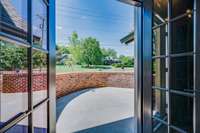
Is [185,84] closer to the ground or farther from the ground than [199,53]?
closer to the ground

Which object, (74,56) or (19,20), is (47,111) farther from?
(74,56)

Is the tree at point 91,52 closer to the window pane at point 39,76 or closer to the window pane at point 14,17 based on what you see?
the window pane at point 39,76

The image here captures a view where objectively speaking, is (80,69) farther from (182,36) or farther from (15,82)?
(15,82)

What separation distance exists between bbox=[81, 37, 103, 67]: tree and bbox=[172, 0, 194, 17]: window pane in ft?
24.9

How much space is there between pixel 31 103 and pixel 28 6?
47 centimetres

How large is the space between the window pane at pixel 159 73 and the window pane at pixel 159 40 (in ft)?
0.23

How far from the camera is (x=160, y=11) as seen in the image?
158cm

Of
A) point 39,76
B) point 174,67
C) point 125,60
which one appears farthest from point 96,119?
point 125,60

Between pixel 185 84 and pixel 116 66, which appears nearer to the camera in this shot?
pixel 185 84

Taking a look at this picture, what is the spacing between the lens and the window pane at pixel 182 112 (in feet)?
3.88

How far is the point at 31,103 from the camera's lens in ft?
3.23

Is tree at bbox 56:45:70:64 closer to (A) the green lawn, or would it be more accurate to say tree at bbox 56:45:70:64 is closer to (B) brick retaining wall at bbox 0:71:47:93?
(A) the green lawn


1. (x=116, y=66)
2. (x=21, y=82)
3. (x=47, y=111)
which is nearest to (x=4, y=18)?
(x=21, y=82)

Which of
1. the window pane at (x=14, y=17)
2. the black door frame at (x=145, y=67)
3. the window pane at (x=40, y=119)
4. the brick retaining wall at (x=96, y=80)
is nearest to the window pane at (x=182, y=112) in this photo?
the black door frame at (x=145, y=67)
